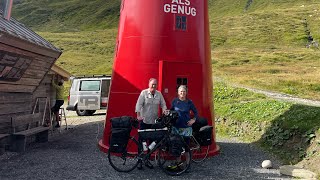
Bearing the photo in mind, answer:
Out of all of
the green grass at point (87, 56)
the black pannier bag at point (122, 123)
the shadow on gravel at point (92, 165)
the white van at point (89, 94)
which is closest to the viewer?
the shadow on gravel at point (92, 165)

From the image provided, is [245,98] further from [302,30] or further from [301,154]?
[302,30]

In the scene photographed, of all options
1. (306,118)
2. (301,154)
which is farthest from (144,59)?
(306,118)

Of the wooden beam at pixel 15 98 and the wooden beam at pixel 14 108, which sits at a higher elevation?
the wooden beam at pixel 15 98

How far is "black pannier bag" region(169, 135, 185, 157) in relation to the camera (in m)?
8.85

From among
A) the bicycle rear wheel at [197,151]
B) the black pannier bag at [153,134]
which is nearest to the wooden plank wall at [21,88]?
the black pannier bag at [153,134]

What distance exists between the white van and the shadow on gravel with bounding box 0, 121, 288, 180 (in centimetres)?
1044

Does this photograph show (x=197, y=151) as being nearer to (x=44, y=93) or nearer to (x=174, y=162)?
(x=174, y=162)

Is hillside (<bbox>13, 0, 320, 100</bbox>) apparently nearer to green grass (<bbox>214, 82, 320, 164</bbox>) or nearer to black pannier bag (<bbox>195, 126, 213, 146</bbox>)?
green grass (<bbox>214, 82, 320, 164</bbox>)

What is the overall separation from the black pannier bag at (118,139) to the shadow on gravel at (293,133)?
4.84m

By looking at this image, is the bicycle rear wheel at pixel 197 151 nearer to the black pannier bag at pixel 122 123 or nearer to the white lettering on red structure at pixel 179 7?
the black pannier bag at pixel 122 123

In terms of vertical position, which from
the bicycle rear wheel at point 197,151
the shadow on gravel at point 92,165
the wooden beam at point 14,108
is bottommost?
the shadow on gravel at point 92,165

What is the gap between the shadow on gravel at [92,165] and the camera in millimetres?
8789

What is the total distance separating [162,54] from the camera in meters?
10.9

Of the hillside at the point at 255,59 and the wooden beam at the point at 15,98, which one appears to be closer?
the wooden beam at the point at 15,98
